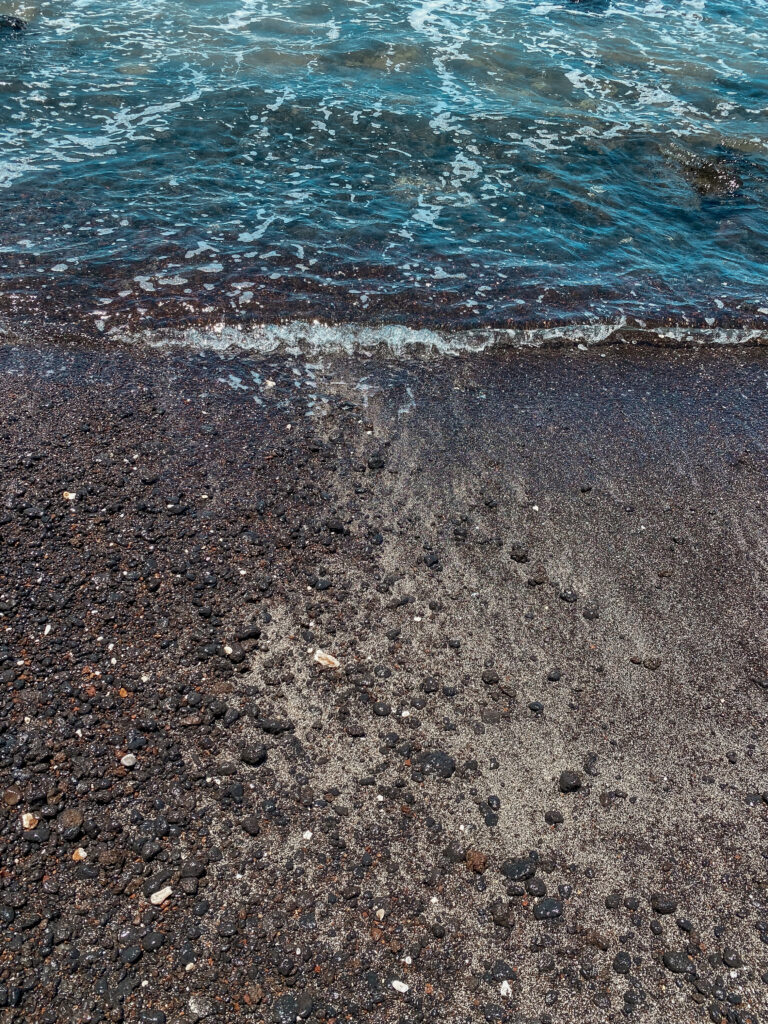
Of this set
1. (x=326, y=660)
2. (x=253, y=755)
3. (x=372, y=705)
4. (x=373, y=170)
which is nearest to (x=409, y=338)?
(x=326, y=660)

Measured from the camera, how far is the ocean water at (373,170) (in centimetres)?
977

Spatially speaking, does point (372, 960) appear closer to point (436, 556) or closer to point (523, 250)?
point (436, 556)

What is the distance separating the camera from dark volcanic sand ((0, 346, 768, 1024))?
3.97 m

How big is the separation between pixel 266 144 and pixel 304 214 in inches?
120

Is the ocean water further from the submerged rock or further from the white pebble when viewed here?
the white pebble

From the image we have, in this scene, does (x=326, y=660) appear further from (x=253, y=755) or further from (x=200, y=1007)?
(x=200, y=1007)

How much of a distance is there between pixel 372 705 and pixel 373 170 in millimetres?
10801

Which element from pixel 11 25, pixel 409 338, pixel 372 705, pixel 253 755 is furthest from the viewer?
pixel 11 25

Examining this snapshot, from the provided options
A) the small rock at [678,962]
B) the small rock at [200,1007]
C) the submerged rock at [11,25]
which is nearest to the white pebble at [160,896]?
the small rock at [200,1007]

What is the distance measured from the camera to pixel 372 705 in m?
5.18

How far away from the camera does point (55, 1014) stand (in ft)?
12.0

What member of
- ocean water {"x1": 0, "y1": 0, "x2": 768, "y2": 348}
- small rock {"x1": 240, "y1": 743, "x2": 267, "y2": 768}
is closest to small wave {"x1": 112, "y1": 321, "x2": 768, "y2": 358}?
ocean water {"x1": 0, "y1": 0, "x2": 768, "y2": 348}

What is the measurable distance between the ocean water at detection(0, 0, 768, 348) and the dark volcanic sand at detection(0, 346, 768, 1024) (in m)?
2.17

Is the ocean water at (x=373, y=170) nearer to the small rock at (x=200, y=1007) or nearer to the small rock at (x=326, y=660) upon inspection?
the small rock at (x=326, y=660)
